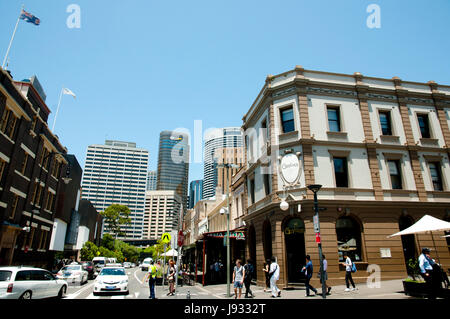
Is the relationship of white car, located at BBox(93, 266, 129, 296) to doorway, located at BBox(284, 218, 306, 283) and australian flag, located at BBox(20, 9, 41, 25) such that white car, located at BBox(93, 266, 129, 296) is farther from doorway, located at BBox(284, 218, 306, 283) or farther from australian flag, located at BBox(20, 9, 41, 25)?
A: australian flag, located at BBox(20, 9, 41, 25)

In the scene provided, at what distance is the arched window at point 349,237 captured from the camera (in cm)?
1817

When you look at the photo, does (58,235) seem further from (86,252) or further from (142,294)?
(142,294)

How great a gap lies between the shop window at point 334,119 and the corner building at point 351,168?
8cm

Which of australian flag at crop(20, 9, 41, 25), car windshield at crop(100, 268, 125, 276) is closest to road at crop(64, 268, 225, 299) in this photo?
car windshield at crop(100, 268, 125, 276)

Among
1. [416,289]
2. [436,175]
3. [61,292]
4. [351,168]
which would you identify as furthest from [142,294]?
[436,175]

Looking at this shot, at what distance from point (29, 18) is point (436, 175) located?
36801 millimetres

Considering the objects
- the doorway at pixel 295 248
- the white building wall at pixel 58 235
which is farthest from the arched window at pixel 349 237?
the white building wall at pixel 58 235

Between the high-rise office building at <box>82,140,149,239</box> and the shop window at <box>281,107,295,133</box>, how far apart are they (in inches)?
7176

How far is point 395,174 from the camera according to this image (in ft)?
67.8

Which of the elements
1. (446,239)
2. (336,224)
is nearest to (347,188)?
(336,224)

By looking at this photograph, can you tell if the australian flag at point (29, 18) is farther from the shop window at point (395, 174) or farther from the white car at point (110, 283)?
the shop window at point (395, 174)

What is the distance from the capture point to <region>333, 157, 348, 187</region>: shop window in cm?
1975
